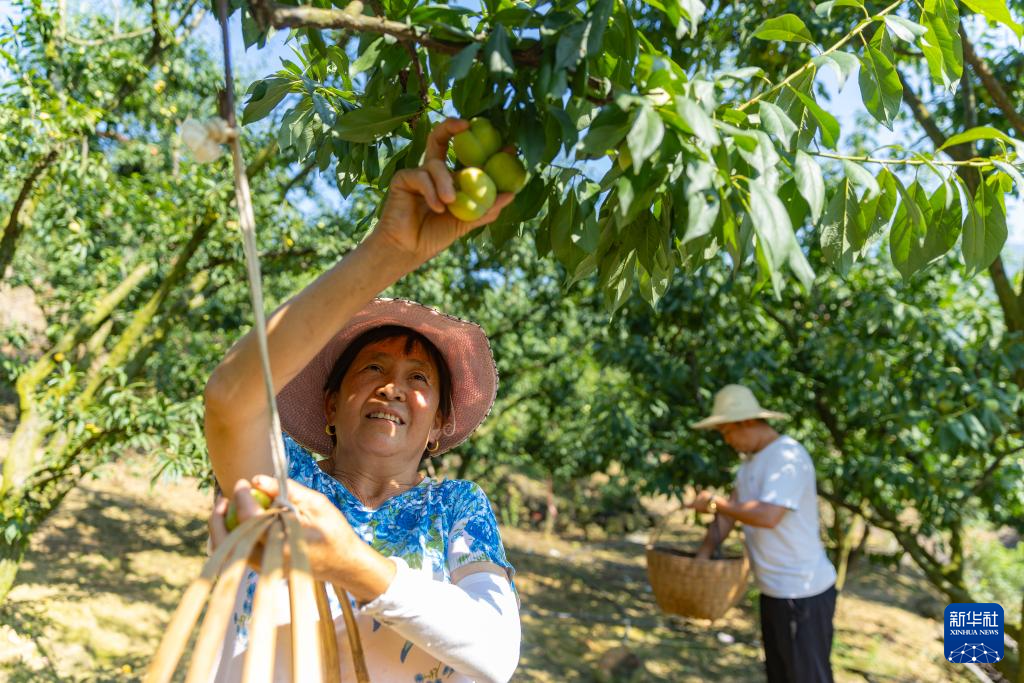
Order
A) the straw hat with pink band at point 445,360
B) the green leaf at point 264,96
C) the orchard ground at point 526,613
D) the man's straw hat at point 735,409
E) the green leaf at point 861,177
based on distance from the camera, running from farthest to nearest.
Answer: the orchard ground at point 526,613 < the man's straw hat at point 735,409 < the straw hat with pink band at point 445,360 < the green leaf at point 264,96 < the green leaf at point 861,177

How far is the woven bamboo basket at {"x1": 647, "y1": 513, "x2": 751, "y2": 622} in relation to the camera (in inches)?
146

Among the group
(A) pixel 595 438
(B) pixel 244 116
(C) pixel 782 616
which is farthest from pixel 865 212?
(A) pixel 595 438

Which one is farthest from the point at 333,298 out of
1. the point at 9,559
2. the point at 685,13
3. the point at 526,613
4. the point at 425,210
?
the point at 526,613

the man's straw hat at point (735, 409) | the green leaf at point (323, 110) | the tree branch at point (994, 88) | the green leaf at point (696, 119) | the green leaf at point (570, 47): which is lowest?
the green leaf at point (696, 119)

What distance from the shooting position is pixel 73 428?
3498 millimetres

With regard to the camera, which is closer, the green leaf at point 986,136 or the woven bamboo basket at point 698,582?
the green leaf at point 986,136

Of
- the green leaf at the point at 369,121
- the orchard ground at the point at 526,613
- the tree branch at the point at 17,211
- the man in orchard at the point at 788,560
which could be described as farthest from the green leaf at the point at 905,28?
the orchard ground at the point at 526,613

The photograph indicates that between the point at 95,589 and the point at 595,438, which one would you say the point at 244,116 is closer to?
the point at 595,438

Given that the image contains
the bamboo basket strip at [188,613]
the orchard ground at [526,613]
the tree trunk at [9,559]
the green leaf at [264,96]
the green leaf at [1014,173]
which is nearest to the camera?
the bamboo basket strip at [188,613]

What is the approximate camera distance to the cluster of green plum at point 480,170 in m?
1.05

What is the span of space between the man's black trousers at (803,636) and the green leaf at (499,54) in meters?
3.17

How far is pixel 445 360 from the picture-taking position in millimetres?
1656

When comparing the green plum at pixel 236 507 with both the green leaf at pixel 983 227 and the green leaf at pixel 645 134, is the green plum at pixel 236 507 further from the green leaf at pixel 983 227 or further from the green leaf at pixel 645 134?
the green leaf at pixel 983 227

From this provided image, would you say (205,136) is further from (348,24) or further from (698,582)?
(698,582)
